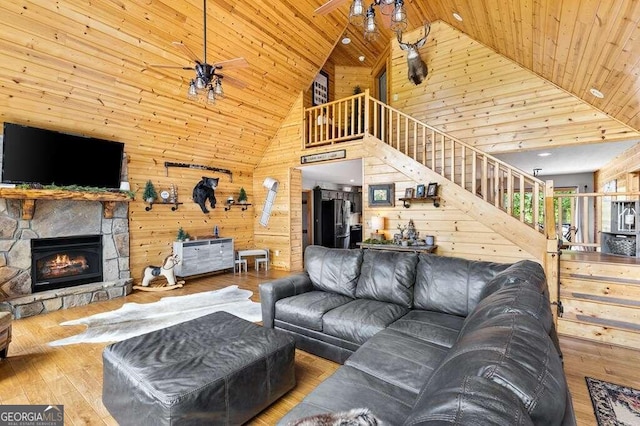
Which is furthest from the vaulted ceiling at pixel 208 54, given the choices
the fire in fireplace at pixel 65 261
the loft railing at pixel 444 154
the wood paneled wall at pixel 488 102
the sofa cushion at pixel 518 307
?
the sofa cushion at pixel 518 307

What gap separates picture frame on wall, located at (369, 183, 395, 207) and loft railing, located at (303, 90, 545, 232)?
2.27ft

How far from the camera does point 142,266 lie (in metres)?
5.53

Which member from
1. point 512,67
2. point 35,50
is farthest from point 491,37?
point 35,50

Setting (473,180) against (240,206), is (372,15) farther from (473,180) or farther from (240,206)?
(240,206)

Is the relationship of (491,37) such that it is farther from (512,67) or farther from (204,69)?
(204,69)

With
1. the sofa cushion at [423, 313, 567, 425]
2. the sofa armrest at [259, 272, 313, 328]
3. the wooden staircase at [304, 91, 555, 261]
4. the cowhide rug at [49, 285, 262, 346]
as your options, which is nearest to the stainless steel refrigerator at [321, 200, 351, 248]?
the wooden staircase at [304, 91, 555, 261]

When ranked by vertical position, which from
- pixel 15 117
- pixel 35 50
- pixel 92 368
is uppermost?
pixel 35 50

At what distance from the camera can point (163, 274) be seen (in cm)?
534

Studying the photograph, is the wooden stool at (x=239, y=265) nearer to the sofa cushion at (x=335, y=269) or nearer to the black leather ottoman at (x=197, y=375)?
the sofa cushion at (x=335, y=269)

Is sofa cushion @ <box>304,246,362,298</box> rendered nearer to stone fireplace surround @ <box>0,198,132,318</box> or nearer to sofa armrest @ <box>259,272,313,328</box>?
sofa armrest @ <box>259,272,313,328</box>

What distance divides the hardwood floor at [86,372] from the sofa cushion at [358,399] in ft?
2.40

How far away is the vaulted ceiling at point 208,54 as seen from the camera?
300cm

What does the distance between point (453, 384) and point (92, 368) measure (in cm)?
310

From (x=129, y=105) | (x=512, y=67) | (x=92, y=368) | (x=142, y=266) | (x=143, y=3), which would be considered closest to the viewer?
(x=92, y=368)
